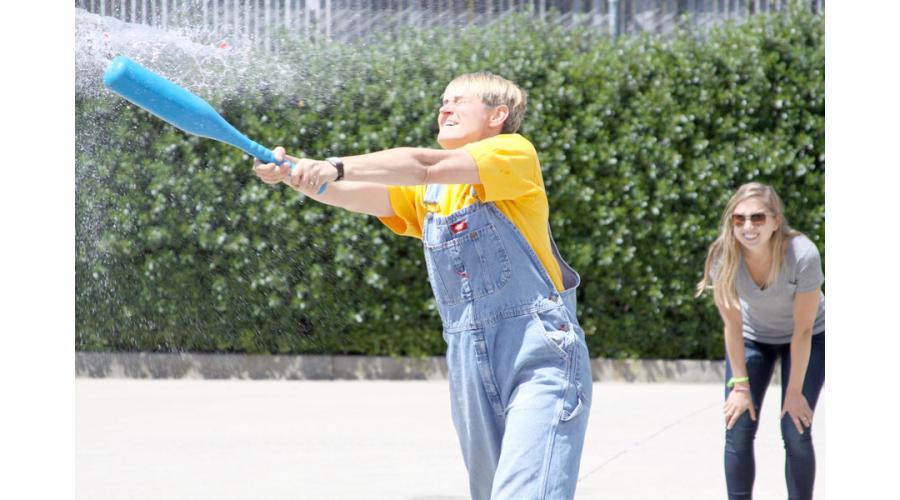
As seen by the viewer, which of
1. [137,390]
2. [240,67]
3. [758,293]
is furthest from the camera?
[137,390]

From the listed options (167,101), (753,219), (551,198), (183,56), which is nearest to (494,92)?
(167,101)

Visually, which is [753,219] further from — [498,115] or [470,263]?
[470,263]

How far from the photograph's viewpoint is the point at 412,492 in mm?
5359

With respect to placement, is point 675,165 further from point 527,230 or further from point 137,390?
point 527,230

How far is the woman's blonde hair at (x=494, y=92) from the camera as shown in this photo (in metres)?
3.26

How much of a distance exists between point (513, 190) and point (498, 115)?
0.89ft

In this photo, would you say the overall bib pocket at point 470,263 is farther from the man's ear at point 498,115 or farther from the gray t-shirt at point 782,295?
the gray t-shirt at point 782,295

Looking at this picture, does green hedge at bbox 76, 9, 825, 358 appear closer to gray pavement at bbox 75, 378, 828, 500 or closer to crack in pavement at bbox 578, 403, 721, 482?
gray pavement at bbox 75, 378, 828, 500

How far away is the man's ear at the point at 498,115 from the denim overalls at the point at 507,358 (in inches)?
8.4

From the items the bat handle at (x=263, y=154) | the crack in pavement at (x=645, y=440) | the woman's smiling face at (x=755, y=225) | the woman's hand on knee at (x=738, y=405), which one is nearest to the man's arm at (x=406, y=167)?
the bat handle at (x=263, y=154)

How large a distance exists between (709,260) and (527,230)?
1.73 m

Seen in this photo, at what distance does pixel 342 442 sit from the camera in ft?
21.7

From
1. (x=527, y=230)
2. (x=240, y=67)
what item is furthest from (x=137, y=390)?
(x=527, y=230)

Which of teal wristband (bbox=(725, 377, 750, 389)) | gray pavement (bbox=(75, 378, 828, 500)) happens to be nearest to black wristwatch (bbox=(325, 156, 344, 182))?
teal wristband (bbox=(725, 377, 750, 389))
